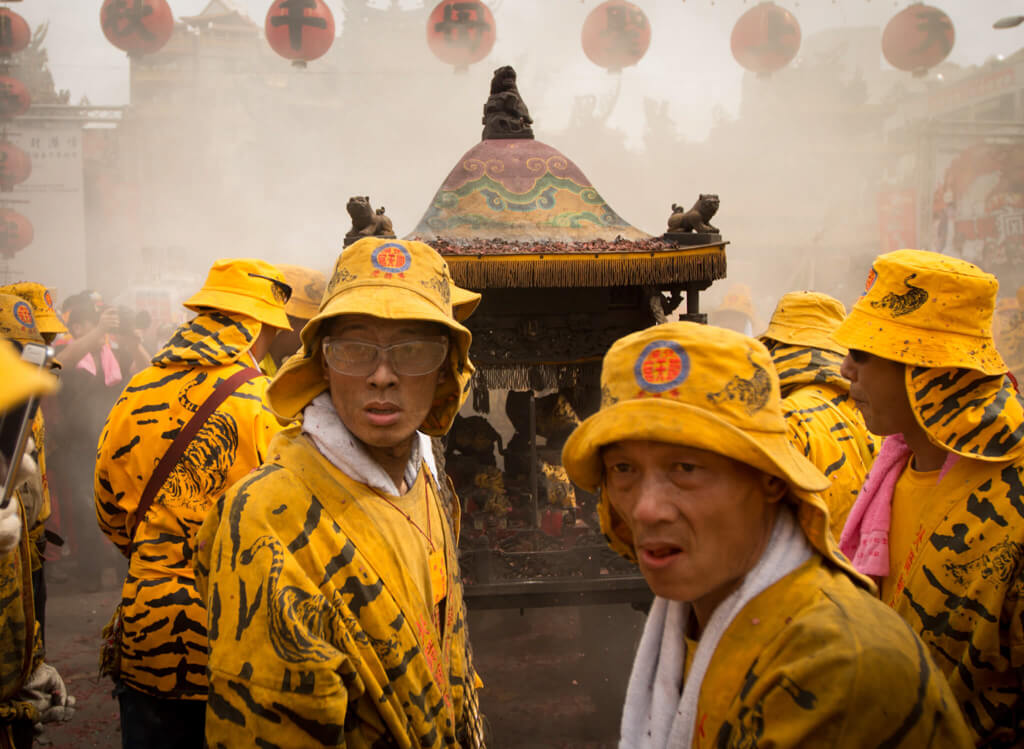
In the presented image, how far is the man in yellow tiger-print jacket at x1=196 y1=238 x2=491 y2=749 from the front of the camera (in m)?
→ 1.56

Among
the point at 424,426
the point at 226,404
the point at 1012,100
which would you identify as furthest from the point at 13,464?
the point at 1012,100

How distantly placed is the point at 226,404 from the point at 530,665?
3.80m

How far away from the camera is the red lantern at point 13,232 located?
15109mm

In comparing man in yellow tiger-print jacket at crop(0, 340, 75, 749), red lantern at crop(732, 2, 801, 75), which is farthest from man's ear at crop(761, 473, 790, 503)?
red lantern at crop(732, 2, 801, 75)

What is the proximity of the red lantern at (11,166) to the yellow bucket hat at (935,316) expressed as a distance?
17046 mm

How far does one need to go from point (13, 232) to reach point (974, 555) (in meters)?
17.6

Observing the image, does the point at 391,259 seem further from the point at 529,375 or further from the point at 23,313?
the point at 529,375

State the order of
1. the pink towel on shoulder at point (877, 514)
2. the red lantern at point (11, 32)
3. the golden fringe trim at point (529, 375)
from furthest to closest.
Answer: the red lantern at point (11, 32) → the golden fringe trim at point (529, 375) → the pink towel on shoulder at point (877, 514)

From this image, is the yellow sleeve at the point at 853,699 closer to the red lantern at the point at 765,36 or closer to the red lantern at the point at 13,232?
the red lantern at the point at 765,36

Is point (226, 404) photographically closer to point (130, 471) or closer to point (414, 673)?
point (130, 471)

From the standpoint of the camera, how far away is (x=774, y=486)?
4.70ft

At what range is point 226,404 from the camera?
9.43 feet

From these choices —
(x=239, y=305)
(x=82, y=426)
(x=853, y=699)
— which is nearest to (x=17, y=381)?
(x=853, y=699)

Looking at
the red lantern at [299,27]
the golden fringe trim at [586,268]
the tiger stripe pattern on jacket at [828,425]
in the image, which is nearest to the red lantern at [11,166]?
the red lantern at [299,27]
